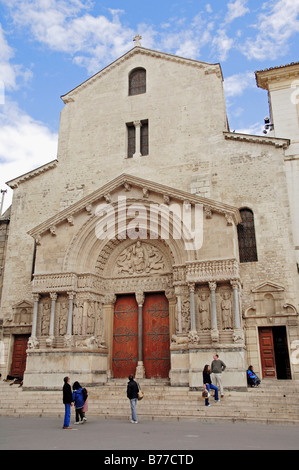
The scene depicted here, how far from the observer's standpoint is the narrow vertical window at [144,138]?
2155cm

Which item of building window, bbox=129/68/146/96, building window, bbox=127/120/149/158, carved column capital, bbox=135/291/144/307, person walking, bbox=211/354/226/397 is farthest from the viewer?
building window, bbox=129/68/146/96

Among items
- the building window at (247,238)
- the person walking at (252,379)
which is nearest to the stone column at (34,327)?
the person walking at (252,379)

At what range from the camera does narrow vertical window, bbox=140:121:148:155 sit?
21.5 meters

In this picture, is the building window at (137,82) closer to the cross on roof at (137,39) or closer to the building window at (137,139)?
the cross on roof at (137,39)

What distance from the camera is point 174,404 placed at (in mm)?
13234

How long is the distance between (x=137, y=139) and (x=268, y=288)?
9.92 m

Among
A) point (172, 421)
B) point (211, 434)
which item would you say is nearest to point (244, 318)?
point (172, 421)

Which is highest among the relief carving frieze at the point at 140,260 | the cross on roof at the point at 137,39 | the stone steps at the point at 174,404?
the cross on roof at the point at 137,39

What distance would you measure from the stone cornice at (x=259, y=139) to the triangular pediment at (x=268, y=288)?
607cm

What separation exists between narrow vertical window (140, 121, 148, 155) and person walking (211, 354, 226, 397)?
37.5ft

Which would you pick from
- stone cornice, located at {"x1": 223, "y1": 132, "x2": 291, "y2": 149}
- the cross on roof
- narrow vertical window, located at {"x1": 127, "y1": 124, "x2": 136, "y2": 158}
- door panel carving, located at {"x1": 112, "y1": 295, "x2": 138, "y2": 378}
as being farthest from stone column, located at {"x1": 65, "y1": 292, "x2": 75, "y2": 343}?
the cross on roof

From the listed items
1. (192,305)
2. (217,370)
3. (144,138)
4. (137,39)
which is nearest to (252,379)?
(217,370)

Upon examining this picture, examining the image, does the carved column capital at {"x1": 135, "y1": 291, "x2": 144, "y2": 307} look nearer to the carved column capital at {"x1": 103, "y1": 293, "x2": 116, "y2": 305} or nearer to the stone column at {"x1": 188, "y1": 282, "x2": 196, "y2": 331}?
the carved column capital at {"x1": 103, "y1": 293, "x2": 116, "y2": 305}
